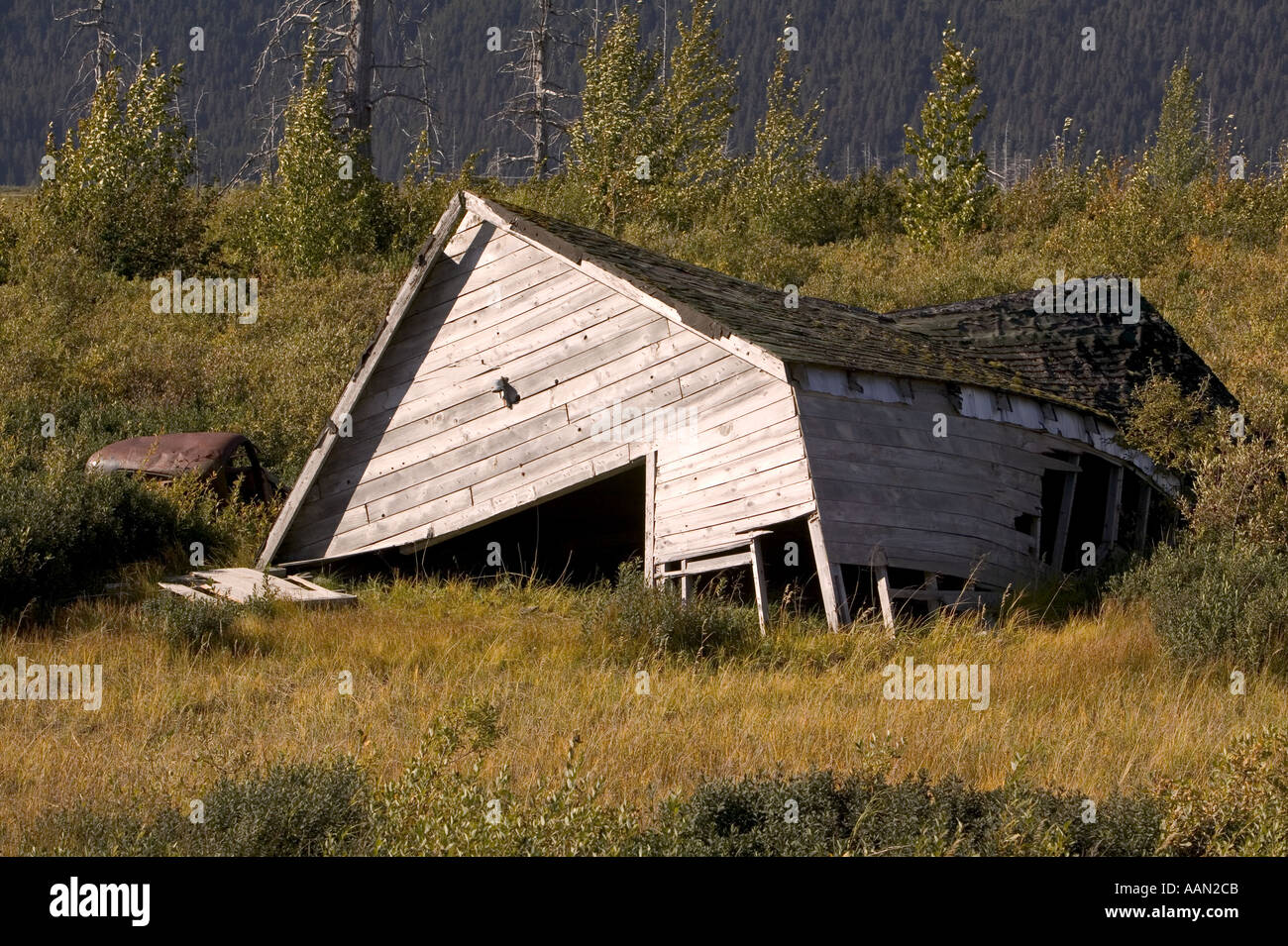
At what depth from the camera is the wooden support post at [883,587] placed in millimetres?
11219

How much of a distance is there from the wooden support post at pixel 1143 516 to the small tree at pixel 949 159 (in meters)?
19.5

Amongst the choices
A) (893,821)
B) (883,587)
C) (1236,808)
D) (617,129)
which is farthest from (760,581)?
(617,129)

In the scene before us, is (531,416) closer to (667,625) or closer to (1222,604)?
(667,625)

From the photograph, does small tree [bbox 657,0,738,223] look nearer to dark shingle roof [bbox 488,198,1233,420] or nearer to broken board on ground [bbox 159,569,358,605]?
dark shingle roof [bbox 488,198,1233,420]

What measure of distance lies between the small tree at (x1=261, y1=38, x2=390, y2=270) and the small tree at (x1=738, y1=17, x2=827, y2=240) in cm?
1024

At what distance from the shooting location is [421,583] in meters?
13.3

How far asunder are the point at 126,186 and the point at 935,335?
81.4 feet

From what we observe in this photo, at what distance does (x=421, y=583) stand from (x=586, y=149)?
89.0ft

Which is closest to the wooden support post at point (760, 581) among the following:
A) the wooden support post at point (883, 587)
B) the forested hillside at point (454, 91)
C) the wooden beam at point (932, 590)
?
the wooden support post at point (883, 587)

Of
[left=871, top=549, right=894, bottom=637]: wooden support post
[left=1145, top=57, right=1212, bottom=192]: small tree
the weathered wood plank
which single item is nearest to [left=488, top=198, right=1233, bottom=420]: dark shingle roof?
the weathered wood plank

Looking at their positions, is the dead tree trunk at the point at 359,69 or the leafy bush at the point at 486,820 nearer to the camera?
the leafy bush at the point at 486,820

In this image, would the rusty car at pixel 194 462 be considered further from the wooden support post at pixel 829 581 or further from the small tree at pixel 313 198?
the small tree at pixel 313 198

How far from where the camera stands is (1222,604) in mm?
10859
